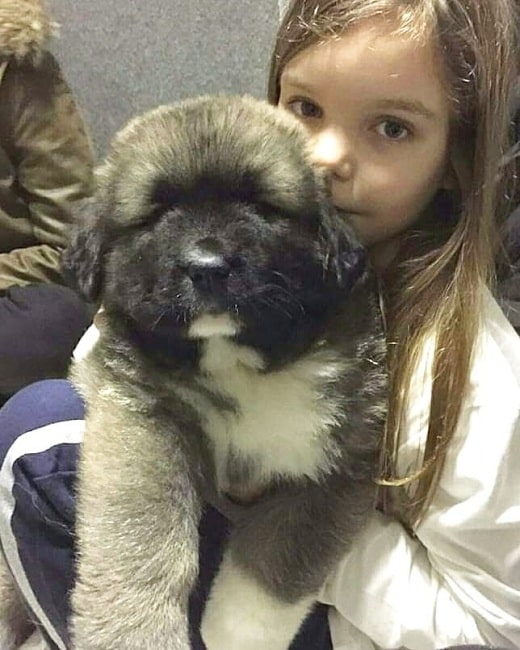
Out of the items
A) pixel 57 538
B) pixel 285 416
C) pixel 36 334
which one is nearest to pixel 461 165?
pixel 285 416

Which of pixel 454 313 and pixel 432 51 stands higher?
pixel 432 51

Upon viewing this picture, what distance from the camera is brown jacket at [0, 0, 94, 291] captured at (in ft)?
7.75

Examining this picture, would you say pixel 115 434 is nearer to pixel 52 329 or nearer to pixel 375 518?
pixel 375 518

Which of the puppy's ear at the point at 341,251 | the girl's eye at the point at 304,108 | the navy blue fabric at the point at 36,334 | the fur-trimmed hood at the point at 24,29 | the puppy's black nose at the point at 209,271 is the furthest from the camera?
the fur-trimmed hood at the point at 24,29

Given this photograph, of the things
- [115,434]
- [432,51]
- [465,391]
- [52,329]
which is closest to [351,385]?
[465,391]

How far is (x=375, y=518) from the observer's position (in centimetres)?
131

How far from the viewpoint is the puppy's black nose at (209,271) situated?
1.03 meters

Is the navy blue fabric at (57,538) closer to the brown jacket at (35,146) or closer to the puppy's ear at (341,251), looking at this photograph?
the puppy's ear at (341,251)

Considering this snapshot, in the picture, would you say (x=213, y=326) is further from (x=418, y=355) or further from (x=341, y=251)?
(x=418, y=355)

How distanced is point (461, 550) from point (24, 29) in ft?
5.70

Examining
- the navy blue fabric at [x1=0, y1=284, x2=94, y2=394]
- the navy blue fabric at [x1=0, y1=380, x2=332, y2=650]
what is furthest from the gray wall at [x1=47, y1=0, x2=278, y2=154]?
the navy blue fabric at [x1=0, y1=380, x2=332, y2=650]

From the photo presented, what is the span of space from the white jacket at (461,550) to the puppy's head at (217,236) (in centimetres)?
24

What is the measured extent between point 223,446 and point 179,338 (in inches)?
6.8

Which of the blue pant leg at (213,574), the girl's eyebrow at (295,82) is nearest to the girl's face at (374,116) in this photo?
the girl's eyebrow at (295,82)
